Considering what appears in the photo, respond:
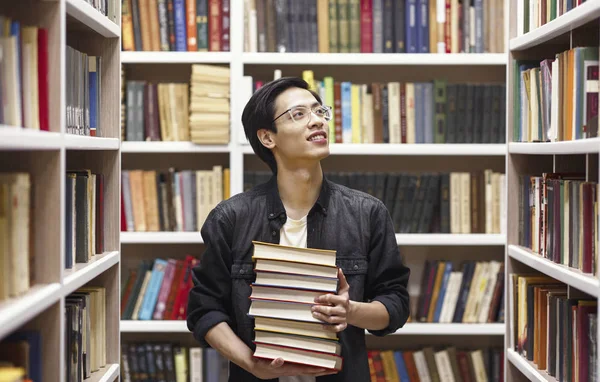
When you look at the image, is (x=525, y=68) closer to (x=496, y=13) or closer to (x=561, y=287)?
(x=561, y=287)

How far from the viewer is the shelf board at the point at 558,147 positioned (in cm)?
171

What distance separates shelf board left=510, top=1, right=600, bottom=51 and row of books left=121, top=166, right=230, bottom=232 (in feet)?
4.84

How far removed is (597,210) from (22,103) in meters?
1.28

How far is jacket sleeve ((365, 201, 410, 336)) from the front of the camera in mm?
1939

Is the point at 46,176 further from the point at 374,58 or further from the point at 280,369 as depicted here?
the point at 374,58

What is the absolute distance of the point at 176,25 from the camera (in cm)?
336

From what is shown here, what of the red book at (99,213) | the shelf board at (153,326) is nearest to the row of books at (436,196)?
the shelf board at (153,326)

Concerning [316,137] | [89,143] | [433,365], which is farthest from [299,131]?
[433,365]

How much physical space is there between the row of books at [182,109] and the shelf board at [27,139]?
1.72 m

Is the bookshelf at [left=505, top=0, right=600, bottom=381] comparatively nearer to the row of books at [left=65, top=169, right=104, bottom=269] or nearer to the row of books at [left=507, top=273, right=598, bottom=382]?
the row of books at [left=507, top=273, right=598, bottom=382]

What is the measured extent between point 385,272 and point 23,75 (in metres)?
0.98

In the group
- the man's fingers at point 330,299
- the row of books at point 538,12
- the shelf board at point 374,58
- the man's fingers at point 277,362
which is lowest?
the man's fingers at point 277,362

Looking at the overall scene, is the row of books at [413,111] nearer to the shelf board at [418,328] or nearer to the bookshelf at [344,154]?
the bookshelf at [344,154]

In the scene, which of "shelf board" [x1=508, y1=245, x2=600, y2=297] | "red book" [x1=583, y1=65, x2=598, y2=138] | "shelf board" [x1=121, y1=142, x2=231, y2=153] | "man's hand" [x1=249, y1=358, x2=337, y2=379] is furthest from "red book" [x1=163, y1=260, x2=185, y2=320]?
"red book" [x1=583, y1=65, x2=598, y2=138]
